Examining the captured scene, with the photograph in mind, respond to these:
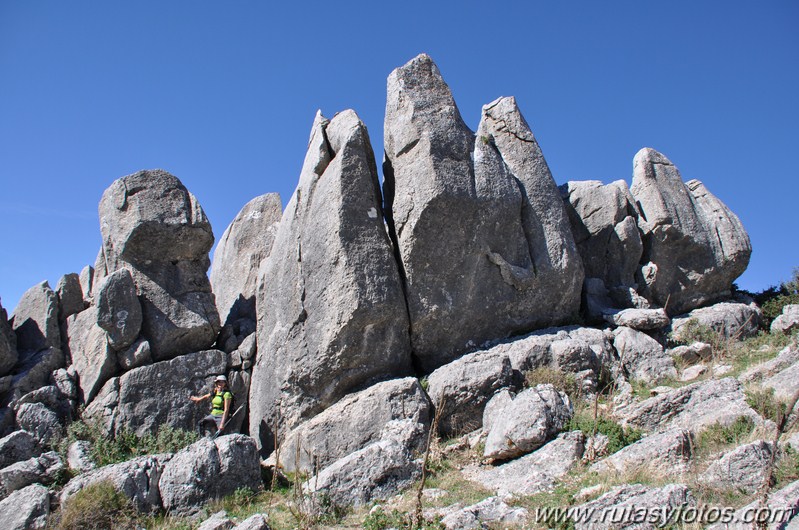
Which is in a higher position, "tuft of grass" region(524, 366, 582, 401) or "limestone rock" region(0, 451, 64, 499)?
"limestone rock" region(0, 451, 64, 499)

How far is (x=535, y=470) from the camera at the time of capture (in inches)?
425

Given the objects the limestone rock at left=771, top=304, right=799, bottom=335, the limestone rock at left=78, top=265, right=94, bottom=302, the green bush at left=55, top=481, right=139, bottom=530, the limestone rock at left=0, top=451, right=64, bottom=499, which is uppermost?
the limestone rock at left=78, top=265, right=94, bottom=302

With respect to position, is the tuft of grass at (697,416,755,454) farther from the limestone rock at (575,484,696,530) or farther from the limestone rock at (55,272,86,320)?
the limestone rock at (55,272,86,320)

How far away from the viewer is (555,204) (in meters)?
18.1

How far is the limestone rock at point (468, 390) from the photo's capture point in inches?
540

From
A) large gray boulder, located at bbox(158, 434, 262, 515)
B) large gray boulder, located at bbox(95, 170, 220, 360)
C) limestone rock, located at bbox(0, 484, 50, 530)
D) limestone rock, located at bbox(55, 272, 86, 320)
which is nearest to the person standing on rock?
large gray boulder, located at bbox(95, 170, 220, 360)

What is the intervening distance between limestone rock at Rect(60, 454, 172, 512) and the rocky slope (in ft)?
0.16

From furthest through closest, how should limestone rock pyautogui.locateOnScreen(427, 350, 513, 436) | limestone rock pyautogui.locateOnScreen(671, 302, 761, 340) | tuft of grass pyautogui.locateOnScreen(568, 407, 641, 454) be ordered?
limestone rock pyautogui.locateOnScreen(671, 302, 761, 340), limestone rock pyautogui.locateOnScreen(427, 350, 513, 436), tuft of grass pyautogui.locateOnScreen(568, 407, 641, 454)

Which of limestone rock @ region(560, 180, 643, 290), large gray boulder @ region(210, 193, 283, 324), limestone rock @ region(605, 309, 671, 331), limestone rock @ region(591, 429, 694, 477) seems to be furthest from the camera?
large gray boulder @ region(210, 193, 283, 324)

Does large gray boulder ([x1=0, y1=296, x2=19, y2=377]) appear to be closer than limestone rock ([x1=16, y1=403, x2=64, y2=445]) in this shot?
No

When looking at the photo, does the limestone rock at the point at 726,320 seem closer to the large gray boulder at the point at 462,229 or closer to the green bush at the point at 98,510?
the large gray boulder at the point at 462,229

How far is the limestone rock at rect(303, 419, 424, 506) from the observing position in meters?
10.9

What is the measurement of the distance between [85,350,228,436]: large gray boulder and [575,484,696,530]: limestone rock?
33.1ft

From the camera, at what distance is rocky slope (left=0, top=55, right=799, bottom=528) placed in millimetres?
A: 11547
